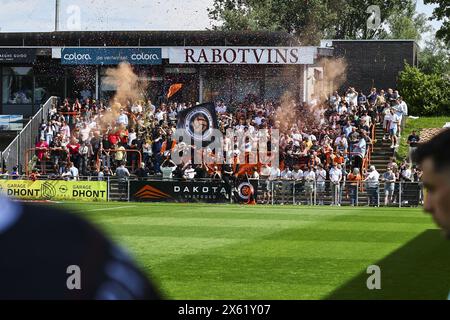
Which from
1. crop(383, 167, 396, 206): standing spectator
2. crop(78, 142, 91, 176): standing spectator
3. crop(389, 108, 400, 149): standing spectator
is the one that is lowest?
crop(383, 167, 396, 206): standing spectator

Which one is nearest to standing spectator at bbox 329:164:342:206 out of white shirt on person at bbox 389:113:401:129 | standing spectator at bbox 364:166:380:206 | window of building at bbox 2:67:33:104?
standing spectator at bbox 364:166:380:206

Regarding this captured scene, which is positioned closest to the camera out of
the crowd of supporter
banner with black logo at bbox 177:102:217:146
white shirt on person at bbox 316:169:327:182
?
white shirt on person at bbox 316:169:327:182

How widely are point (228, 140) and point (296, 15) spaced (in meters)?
53.3

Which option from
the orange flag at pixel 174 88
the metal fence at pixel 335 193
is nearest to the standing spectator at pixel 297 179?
the metal fence at pixel 335 193

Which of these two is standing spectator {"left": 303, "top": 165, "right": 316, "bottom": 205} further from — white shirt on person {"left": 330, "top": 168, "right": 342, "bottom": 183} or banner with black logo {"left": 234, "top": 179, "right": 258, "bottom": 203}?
banner with black logo {"left": 234, "top": 179, "right": 258, "bottom": 203}

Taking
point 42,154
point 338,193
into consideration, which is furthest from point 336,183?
point 42,154

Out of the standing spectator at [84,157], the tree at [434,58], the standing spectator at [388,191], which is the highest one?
the tree at [434,58]

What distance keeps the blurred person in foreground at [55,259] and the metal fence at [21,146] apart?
37.5 m

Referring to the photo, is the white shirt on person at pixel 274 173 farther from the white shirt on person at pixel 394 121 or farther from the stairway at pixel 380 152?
the white shirt on person at pixel 394 121

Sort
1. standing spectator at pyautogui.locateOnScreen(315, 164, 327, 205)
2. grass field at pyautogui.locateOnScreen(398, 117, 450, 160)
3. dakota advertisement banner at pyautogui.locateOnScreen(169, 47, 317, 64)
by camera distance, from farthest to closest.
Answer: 1. dakota advertisement banner at pyautogui.locateOnScreen(169, 47, 317, 64)
2. grass field at pyautogui.locateOnScreen(398, 117, 450, 160)
3. standing spectator at pyautogui.locateOnScreen(315, 164, 327, 205)

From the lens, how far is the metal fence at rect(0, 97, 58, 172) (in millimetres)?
39125

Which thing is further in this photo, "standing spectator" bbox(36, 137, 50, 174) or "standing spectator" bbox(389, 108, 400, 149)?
"standing spectator" bbox(389, 108, 400, 149)

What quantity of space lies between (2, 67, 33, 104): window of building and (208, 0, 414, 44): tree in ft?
117

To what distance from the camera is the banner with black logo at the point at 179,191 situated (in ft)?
111
